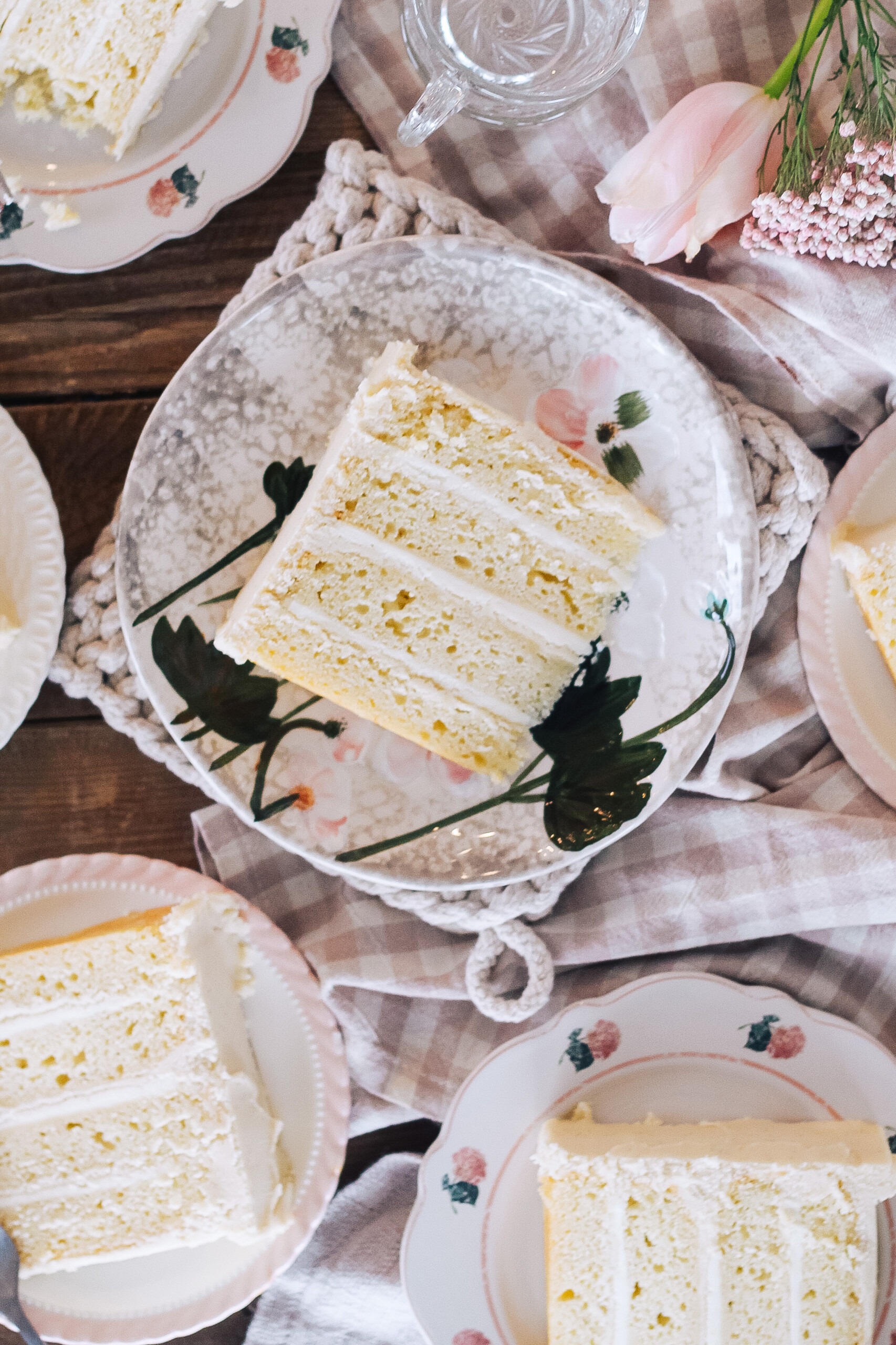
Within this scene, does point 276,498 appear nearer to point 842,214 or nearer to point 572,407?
point 572,407

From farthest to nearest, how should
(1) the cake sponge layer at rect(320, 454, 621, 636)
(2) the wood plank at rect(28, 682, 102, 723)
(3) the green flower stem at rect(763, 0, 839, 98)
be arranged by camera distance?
(2) the wood plank at rect(28, 682, 102, 723) → (1) the cake sponge layer at rect(320, 454, 621, 636) → (3) the green flower stem at rect(763, 0, 839, 98)

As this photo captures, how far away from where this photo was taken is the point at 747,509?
4.63 feet

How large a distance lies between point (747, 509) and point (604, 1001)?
2.58 ft

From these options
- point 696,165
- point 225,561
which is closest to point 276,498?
point 225,561

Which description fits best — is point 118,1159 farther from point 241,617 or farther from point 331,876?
point 241,617

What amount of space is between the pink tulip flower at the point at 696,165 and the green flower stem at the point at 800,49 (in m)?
0.01

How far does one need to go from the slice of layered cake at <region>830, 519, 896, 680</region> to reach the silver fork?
1.64 meters

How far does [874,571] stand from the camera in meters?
1.45

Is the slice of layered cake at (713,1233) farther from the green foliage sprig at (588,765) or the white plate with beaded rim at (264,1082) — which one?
the green foliage sprig at (588,765)

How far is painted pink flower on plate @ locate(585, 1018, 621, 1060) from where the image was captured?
1551mm

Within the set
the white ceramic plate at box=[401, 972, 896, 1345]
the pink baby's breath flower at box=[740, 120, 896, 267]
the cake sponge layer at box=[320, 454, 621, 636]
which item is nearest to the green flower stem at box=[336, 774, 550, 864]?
the cake sponge layer at box=[320, 454, 621, 636]

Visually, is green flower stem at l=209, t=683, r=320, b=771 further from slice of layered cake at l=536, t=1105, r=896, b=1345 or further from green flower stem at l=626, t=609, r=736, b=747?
slice of layered cake at l=536, t=1105, r=896, b=1345

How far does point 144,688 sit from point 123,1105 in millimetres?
657

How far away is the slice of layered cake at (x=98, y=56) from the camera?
1.39m
